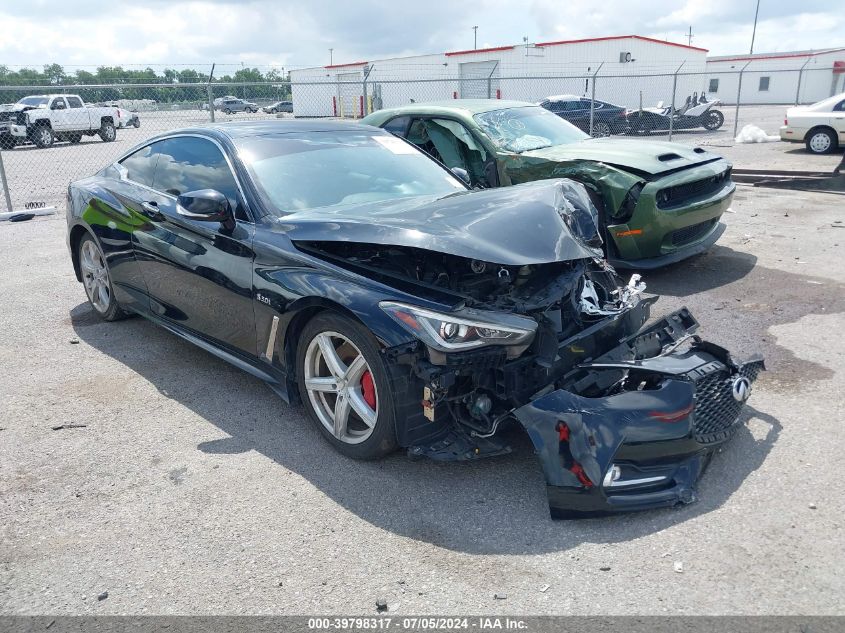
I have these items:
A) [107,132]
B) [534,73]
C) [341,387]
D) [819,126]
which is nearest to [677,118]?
[819,126]

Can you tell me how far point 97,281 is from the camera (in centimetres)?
560

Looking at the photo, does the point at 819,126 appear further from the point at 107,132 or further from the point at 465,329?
→ the point at 107,132

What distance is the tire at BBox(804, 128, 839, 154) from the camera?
52.5 ft

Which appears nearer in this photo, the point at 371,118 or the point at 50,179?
the point at 371,118

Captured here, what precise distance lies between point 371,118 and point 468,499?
6.32 metres

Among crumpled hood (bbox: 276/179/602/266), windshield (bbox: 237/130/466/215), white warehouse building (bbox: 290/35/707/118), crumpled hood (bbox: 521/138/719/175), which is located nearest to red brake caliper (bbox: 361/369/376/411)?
crumpled hood (bbox: 276/179/602/266)

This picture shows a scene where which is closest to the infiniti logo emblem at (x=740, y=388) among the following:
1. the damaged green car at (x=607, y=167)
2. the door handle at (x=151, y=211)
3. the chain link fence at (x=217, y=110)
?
the damaged green car at (x=607, y=167)

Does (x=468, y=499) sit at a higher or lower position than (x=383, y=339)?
lower

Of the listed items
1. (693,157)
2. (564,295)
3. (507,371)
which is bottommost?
(507,371)

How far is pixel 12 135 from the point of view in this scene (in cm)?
2292

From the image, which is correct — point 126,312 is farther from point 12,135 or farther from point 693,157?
point 12,135

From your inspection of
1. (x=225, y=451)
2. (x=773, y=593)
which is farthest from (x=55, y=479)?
(x=773, y=593)

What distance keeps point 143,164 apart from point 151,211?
2.08 ft

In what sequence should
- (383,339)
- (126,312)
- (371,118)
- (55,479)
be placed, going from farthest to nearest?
(371,118) < (126,312) < (55,479) < (383,339)
